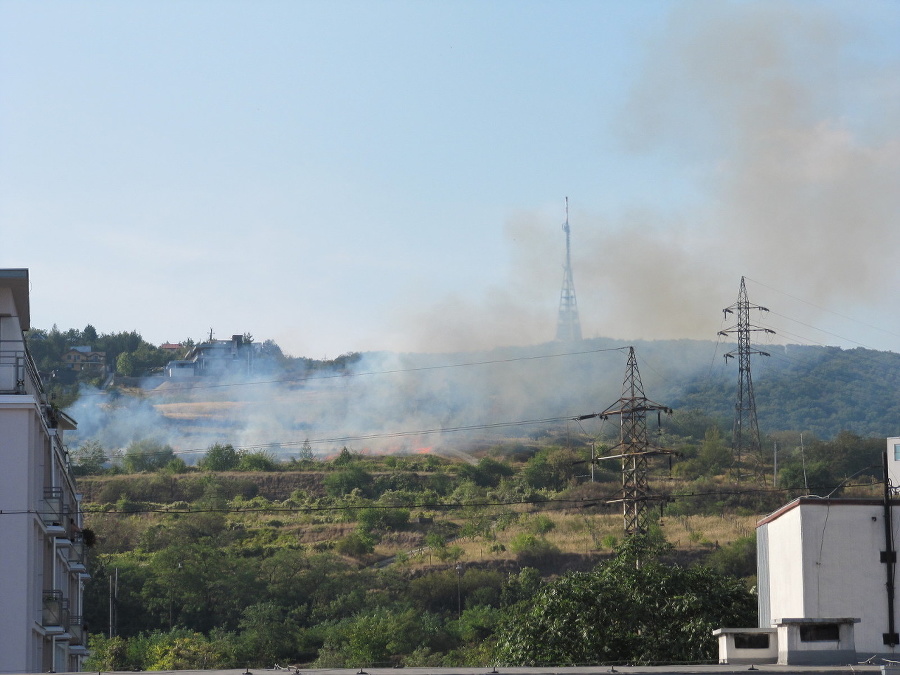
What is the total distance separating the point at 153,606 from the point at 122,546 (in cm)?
2230

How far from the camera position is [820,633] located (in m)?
27.7

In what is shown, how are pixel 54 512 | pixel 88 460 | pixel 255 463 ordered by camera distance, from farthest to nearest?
pixel 255 463 < pixel 88 460 < pixel 54 512

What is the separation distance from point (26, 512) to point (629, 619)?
2183 cm

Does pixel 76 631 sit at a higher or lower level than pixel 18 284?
lower

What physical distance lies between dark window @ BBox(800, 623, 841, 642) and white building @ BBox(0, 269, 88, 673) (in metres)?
19.4

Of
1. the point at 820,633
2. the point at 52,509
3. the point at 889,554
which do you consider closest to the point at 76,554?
the point at 52,509

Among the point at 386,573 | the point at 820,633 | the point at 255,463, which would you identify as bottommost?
the point at 386,573

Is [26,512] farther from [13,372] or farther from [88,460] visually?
[88,460]

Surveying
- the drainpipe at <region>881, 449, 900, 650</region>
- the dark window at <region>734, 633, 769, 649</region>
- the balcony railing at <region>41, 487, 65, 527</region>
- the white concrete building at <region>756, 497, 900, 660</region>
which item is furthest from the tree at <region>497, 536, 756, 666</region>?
the balcony railing at <region>41, 487, 65, 527</region>

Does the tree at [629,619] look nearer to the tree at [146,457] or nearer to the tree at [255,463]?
the tree at [255,463]

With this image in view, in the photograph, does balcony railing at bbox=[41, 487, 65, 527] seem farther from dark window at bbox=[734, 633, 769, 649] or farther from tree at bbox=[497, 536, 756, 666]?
dark window at bbox=[734, 633, 769, 649]

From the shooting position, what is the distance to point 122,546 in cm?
10738

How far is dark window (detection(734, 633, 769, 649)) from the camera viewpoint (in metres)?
29.3

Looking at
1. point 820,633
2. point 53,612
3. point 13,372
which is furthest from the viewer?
point 53,612
